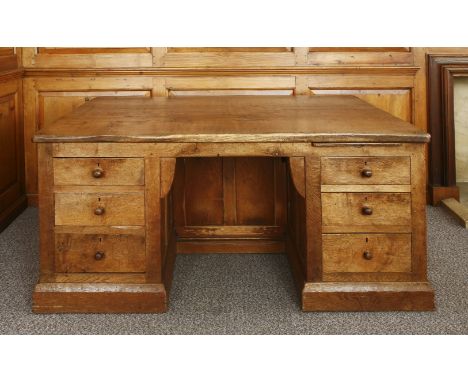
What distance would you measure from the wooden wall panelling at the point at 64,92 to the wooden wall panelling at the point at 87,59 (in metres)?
0.07

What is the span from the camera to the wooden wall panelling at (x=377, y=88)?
3139 millimetres

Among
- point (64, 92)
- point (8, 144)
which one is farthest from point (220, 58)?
point (8, 144)

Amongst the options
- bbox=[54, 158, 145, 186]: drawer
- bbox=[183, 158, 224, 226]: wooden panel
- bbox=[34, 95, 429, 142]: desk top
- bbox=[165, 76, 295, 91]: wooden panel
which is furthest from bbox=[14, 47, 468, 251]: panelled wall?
bbox=[54, 158, 145, 186]: drawer

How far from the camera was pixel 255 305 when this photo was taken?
1888mm

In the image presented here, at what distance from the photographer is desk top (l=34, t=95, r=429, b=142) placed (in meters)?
1.72

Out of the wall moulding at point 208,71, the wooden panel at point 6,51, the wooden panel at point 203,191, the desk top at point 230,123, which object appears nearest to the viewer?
the desk top at point 230,123

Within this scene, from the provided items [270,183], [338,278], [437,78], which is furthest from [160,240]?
[437,78]

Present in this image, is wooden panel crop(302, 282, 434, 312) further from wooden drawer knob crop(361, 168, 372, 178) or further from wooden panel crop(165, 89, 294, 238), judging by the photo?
wooden panel crop(165, 89, 294, 238)

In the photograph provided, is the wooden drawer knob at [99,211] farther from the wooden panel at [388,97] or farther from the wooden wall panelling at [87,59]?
the wooden panel at [388,97]

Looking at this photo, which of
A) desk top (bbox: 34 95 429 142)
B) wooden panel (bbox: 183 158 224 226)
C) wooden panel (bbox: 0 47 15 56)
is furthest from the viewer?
wooden panel (bbox: 0 47 15 56)

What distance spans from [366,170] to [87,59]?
1.99 meters

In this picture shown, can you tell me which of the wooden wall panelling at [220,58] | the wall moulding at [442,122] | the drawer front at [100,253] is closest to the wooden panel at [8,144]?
the wooden wall panelling at [220,58]

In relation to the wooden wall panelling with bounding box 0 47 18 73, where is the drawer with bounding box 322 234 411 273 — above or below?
below

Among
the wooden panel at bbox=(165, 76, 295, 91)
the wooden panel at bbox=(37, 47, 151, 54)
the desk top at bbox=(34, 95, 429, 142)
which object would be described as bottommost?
the desk top at bbox=(34, 95, 429, 142)
